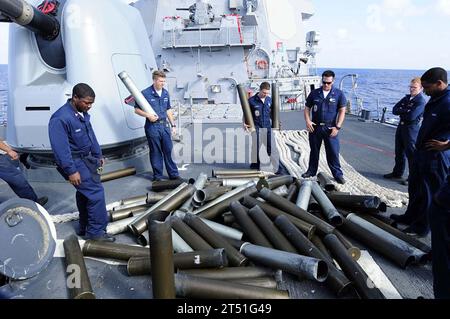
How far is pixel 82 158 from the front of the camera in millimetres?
3412

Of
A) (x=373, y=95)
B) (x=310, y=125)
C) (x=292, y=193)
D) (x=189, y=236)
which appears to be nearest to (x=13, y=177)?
(x=189, y=236)

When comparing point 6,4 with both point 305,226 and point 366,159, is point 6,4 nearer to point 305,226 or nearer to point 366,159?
point 305,226

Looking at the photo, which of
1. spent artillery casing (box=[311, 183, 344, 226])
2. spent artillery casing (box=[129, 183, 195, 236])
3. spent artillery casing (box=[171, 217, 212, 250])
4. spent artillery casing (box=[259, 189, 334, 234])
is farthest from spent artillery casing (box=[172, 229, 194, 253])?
spent artillery casing (box=[311, 183, 344, 226])

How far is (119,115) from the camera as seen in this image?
222 inches

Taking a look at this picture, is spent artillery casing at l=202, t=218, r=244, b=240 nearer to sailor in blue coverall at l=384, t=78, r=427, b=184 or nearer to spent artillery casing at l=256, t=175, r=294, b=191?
spent artillery casing at l=256, t=175, r=294, b=191

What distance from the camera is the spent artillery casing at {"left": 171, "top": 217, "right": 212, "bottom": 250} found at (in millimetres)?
3043

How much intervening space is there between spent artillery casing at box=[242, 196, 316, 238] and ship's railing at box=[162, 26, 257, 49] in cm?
1244

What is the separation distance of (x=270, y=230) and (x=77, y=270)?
1795 mm

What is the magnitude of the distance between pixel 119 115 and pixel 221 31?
10.6 m

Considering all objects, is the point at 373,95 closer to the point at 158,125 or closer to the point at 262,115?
the point at 262,115

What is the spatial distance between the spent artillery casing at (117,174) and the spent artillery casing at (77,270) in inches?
100

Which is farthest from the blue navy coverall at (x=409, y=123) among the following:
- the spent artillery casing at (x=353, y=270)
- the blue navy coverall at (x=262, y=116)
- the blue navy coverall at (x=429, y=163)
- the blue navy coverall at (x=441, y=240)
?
the blue navy coverall at (x=441, y=240)
